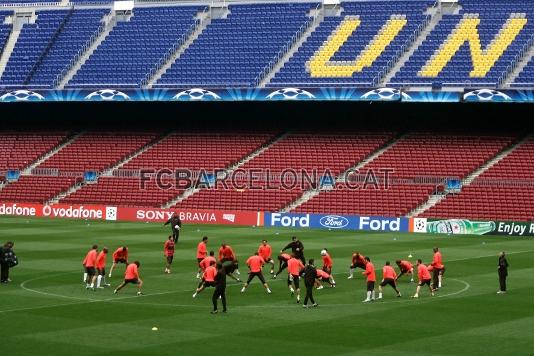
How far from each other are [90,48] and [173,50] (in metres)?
7.09

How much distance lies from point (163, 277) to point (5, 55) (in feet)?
159

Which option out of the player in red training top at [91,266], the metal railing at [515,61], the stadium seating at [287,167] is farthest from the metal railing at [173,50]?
the player in red training top at [91,266]

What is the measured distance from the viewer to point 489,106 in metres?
67.4

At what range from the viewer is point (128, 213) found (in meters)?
65.4

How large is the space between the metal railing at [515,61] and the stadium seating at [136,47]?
24.9 meters

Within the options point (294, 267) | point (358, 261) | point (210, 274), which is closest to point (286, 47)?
point (358, 261)

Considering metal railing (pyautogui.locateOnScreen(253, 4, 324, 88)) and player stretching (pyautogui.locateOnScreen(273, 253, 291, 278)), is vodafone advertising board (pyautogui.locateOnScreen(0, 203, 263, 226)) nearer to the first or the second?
metal railing (pyautogui.locateOnScreen(253, 4, 324, 88))

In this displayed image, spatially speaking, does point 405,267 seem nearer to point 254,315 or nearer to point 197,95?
point 254,315

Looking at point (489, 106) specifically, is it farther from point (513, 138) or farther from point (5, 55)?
point (5, 55)

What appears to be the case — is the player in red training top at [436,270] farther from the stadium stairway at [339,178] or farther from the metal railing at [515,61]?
the metal railing at [515,61]

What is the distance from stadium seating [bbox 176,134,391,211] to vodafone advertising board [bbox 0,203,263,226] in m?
1.90

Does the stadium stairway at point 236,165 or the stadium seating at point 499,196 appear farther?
the stadium stairway at point 236,165

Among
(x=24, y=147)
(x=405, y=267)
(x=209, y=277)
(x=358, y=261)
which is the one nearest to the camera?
(x=209, y=277)

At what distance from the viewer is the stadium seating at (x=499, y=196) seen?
195ft
